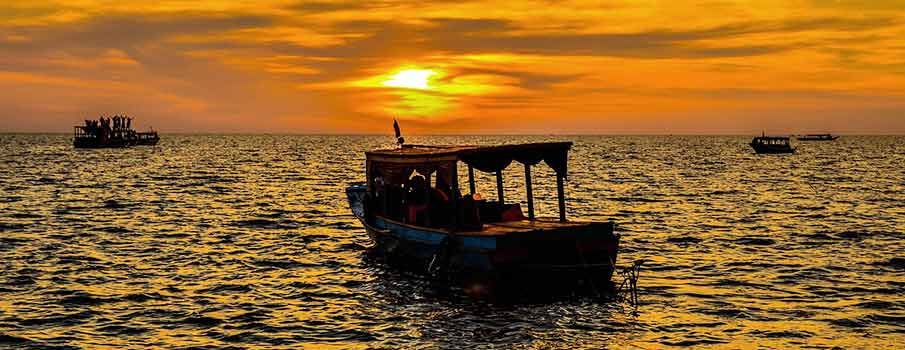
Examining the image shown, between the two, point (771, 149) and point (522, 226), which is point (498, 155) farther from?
point (771, 149)

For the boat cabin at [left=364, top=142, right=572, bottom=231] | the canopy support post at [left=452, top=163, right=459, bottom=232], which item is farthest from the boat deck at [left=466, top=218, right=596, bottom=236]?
the canopy support post at [left=452, top=163, right=459, bottom=232]

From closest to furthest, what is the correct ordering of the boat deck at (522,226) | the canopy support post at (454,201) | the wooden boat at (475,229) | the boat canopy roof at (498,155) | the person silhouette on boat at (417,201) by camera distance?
the wooden boat at (475,229)
the boat deck at (522,226)
the canopy support post at (454,201)
the boat canopy roof at (498,155)
the person silhouette on boat at (417,201)

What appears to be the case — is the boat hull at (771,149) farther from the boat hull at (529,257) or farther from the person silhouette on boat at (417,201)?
the boat hull at (529,257)

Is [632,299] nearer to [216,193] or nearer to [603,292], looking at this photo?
[603,292]

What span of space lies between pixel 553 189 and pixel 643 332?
4561 centimetres

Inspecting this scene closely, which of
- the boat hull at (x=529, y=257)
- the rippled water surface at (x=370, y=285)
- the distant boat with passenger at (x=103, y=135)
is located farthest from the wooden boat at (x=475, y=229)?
the distant boat with passenger at (x=103, y=135)

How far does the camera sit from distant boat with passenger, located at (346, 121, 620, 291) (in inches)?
725

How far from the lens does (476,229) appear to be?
20.0 meters

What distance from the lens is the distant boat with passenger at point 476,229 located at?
60.4 feet

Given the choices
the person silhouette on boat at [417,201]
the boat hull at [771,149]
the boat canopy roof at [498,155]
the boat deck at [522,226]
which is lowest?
the boat hull at [771,149]

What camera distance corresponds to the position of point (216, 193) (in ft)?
168

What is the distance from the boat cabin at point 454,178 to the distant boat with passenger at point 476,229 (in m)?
0.03

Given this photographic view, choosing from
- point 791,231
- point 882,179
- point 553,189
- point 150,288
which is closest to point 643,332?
point 150,288

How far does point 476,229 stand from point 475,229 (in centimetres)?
2
